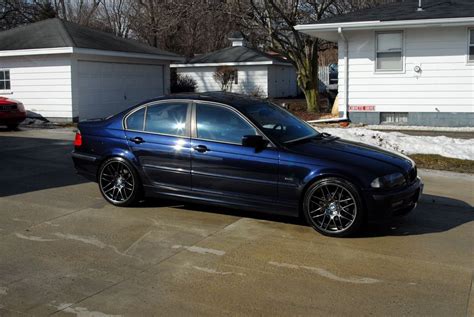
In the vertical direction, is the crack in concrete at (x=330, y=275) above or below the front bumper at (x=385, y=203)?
below

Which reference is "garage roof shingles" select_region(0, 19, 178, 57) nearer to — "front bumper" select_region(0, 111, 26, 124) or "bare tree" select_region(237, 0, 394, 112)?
"front bumper" select_region(0, 111, 26, 124)

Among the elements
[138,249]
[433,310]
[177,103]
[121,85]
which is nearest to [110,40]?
[121,85]

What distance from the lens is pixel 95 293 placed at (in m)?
4.55

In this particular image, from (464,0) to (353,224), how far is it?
47.8 feet

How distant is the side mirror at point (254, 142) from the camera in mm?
6309

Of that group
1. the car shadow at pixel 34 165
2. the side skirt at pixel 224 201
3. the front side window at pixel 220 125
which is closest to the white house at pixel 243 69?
the car shadow at pixel 34 165

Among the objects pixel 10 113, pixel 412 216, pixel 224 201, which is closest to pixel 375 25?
pixel 412 216

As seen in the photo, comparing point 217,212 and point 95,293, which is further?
point 217,212

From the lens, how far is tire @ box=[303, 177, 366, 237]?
19.5 feet

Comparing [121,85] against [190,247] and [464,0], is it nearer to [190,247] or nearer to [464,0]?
[464,0]

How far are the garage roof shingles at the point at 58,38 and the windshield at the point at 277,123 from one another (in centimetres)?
1383

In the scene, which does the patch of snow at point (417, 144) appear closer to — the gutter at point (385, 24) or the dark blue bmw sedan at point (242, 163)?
the gutter at point (385, 24)

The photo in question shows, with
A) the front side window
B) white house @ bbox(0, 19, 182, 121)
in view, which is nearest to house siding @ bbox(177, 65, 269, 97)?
white house @ bbox(0, 19, 182, 121)

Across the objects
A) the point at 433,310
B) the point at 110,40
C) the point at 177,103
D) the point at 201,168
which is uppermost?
the point at 110,40
